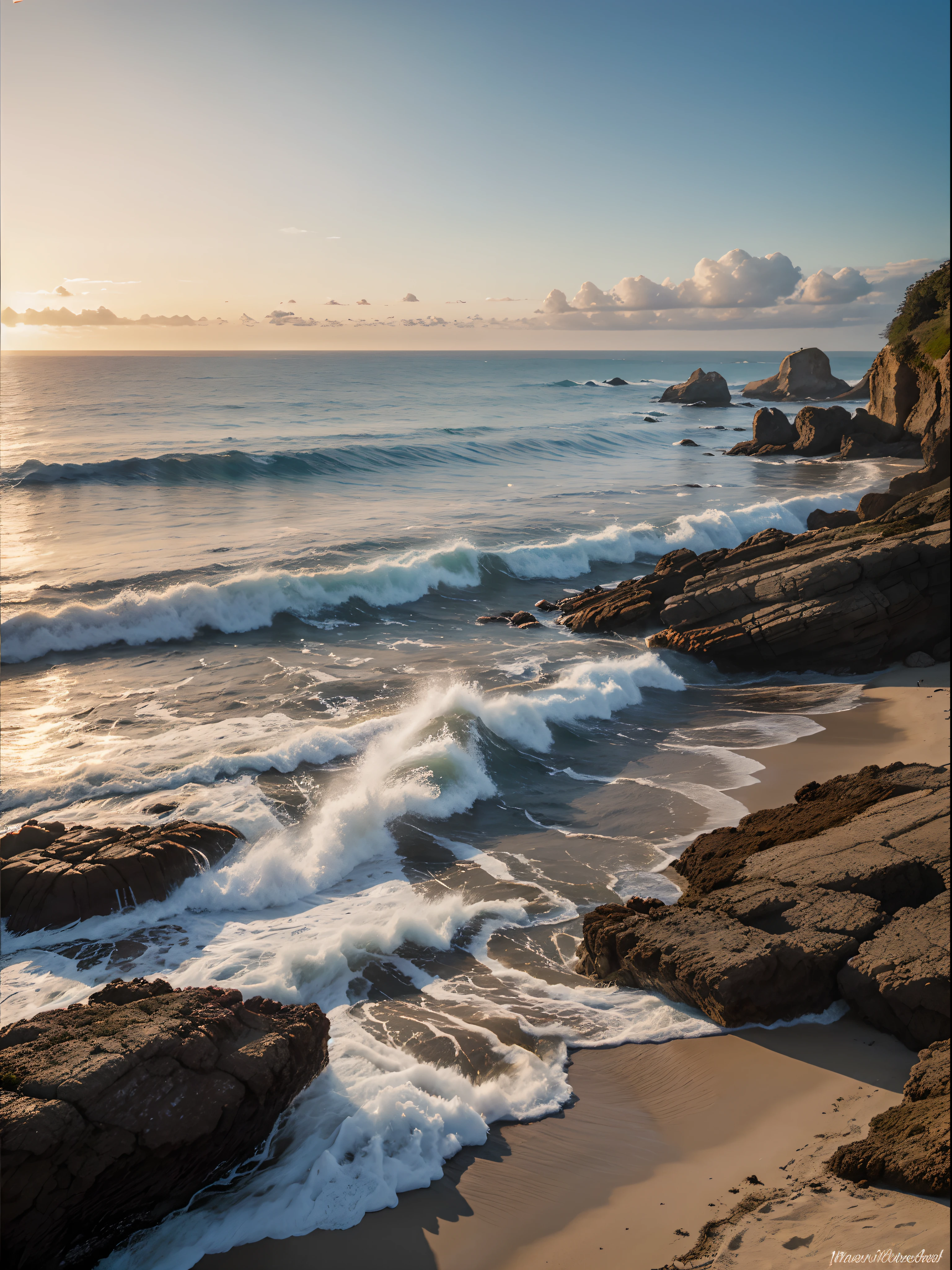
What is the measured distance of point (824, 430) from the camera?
4072 cm

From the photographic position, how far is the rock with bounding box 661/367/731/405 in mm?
73938

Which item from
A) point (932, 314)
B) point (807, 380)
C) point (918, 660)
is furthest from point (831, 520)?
point (807, 380)

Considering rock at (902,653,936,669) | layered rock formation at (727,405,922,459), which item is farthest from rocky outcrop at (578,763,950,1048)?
layered rock formation at (727,405,922,459)

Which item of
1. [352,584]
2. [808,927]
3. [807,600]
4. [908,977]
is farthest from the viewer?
[352,584]

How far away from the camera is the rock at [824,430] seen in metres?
40.6

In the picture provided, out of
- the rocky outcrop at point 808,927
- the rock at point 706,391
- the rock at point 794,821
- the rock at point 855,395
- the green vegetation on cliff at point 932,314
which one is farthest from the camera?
the rock at point 706,391

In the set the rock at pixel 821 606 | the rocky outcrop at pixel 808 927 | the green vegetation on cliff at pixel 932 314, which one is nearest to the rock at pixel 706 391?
the rock at pixel 821 606

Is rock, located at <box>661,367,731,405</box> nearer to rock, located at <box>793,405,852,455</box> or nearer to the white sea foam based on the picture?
rock, located at <box>793,405,852,455</box>

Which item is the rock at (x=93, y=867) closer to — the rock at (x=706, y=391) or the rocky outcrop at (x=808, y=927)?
the rocky outcrop at (x=808, y=927)

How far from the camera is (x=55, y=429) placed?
45.7 m

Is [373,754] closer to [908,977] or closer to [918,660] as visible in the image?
[908,977]

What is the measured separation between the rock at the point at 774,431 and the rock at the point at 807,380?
30.6 metres

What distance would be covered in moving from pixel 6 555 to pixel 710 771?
69.3 feet

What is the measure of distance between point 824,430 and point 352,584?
3034cm
